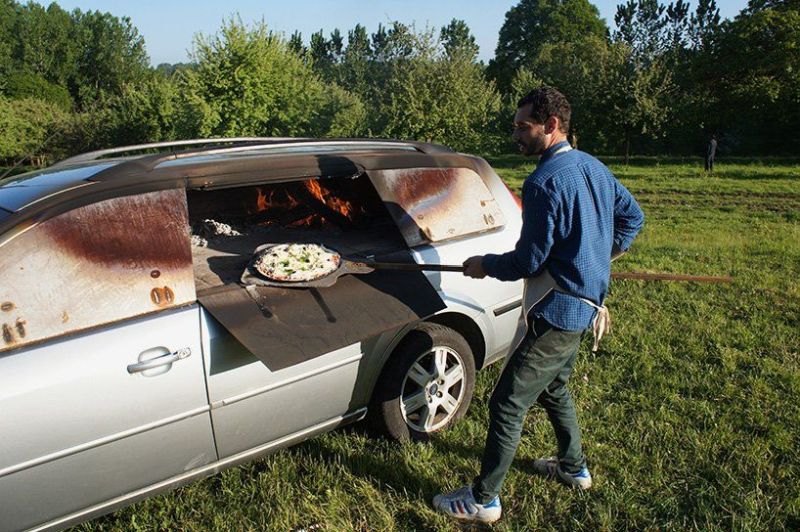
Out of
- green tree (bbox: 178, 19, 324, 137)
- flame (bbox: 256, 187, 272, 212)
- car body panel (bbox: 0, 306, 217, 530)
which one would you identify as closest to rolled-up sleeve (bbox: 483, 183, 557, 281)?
car body panel (bbox: 0, 306, 217, 530)

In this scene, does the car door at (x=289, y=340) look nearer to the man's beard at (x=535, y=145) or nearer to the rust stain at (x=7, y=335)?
the rust stain at (x=7, y=335)

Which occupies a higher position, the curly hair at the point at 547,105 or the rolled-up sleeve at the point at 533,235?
the curly hair at the point at 547,105

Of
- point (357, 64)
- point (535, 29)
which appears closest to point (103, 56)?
point (357, 64)

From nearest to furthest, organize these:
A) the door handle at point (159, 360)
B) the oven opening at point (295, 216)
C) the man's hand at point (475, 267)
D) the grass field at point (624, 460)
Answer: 1. the door handle at point (159, 360)
2. the man's hand at point (475, 267)
3. the grass field at point (624, 460)
4. the oven opening at point (295, 216)

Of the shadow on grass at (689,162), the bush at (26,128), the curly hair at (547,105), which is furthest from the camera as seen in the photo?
the bush at (26,128)

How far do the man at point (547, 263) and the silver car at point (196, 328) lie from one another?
65 cm

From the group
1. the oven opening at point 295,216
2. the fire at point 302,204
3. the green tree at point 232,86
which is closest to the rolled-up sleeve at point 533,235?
the oven opening at point 295,216

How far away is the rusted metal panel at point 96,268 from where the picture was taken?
2.34 m

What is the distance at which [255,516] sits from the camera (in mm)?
2951

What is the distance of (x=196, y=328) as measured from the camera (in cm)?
265

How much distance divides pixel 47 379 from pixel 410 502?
1784 mm

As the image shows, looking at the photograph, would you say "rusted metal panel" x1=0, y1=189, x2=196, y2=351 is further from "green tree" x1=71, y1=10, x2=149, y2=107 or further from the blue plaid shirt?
"green tree" x1=71, y1=10, x2=149, y2=107

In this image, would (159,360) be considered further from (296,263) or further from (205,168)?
(205,168)

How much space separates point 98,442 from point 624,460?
2.72 meters
